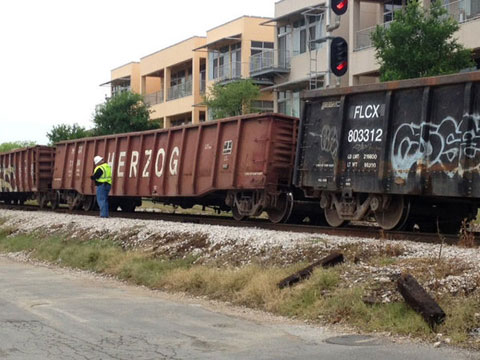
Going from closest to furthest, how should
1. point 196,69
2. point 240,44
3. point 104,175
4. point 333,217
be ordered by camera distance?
point 333,217
point 104,175
point 240,44
point 196,69

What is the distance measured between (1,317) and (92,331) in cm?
145

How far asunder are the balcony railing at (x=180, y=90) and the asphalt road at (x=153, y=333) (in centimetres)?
4626

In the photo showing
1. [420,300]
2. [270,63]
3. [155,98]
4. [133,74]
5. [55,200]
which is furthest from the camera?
[133,74]

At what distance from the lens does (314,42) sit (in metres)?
31.3

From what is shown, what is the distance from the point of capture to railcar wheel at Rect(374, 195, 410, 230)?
43.5 feet

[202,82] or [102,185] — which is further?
[202,82]

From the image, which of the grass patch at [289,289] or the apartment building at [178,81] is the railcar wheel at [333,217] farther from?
the apartment building at [178,81]

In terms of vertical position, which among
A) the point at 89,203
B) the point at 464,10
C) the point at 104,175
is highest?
the point at 464,10

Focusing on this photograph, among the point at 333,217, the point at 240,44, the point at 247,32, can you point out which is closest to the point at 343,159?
the point at 333,217

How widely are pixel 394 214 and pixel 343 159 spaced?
4.68 ft

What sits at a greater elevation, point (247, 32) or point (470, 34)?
point (247, 32)

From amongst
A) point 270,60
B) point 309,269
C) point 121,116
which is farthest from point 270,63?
point 309,269

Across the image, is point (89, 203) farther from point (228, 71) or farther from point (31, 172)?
point (228, 71)

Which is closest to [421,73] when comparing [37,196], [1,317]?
[37,196]
